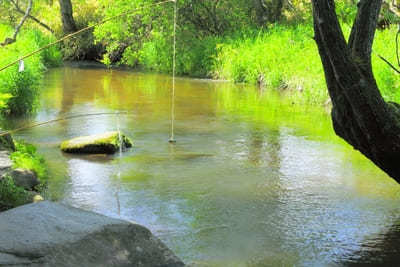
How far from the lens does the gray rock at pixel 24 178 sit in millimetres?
6969

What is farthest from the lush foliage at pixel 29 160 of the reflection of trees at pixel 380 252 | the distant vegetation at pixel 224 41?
the distant vegetation at pixel 224 41

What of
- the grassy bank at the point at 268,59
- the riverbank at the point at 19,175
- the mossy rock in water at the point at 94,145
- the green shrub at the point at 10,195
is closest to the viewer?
the green shrub at the point at 10,195

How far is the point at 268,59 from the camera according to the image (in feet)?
60.9

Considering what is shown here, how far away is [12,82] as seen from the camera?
11852 mm

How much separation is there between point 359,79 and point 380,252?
1.56 m

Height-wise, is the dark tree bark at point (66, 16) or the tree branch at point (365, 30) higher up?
the dark tree bark at point (66, 16)

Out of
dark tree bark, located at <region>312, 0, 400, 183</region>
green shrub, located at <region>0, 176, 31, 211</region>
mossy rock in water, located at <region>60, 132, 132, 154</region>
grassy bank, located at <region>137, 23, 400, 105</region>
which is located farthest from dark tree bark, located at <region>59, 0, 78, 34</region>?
dark tree bark, located at <region>312, 0, 400, 183</region>

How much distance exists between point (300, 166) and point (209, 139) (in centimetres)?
223

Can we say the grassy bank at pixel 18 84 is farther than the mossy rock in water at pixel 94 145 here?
Yes

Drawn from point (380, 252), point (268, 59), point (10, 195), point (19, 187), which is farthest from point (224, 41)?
point (380, 252)

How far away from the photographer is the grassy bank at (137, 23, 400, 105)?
1421cm

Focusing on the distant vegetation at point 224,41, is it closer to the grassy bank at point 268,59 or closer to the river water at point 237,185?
the grassy bank at point 268,59

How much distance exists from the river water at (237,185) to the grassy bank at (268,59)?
1.48 m

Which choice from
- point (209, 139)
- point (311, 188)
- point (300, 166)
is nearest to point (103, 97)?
point (209, 139)
